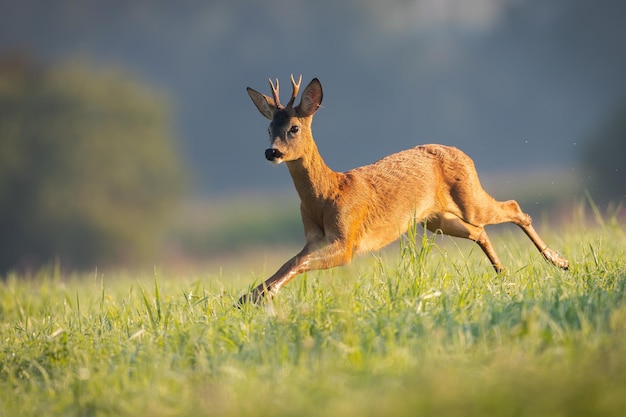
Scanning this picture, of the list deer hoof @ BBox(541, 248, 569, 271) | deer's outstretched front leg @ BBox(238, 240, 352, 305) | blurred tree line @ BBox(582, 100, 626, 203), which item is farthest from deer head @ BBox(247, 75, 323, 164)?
blurred tree line @ BBox(582, 100, 626, 203)

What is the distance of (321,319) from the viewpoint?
16.1 feet

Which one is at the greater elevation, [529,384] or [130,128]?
[130,128]

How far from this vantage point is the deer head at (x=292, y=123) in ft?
21.4

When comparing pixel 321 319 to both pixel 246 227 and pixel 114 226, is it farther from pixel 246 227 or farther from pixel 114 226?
pixel 246 227

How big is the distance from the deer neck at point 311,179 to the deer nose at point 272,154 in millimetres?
263

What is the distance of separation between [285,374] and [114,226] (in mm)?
26113

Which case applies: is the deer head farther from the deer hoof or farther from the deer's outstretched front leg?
the deer hoof

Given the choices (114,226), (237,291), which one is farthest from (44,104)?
(237,291)

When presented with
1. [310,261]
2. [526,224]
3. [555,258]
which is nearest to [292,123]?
[310,261]

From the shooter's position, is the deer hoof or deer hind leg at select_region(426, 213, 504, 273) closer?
the deer hoof

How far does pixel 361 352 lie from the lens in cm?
426

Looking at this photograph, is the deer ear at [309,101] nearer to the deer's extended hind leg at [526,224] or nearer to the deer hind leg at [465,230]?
the deer hind leg at [465,230]

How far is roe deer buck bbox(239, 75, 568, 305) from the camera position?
6535mm

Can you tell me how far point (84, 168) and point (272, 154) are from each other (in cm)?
2368
